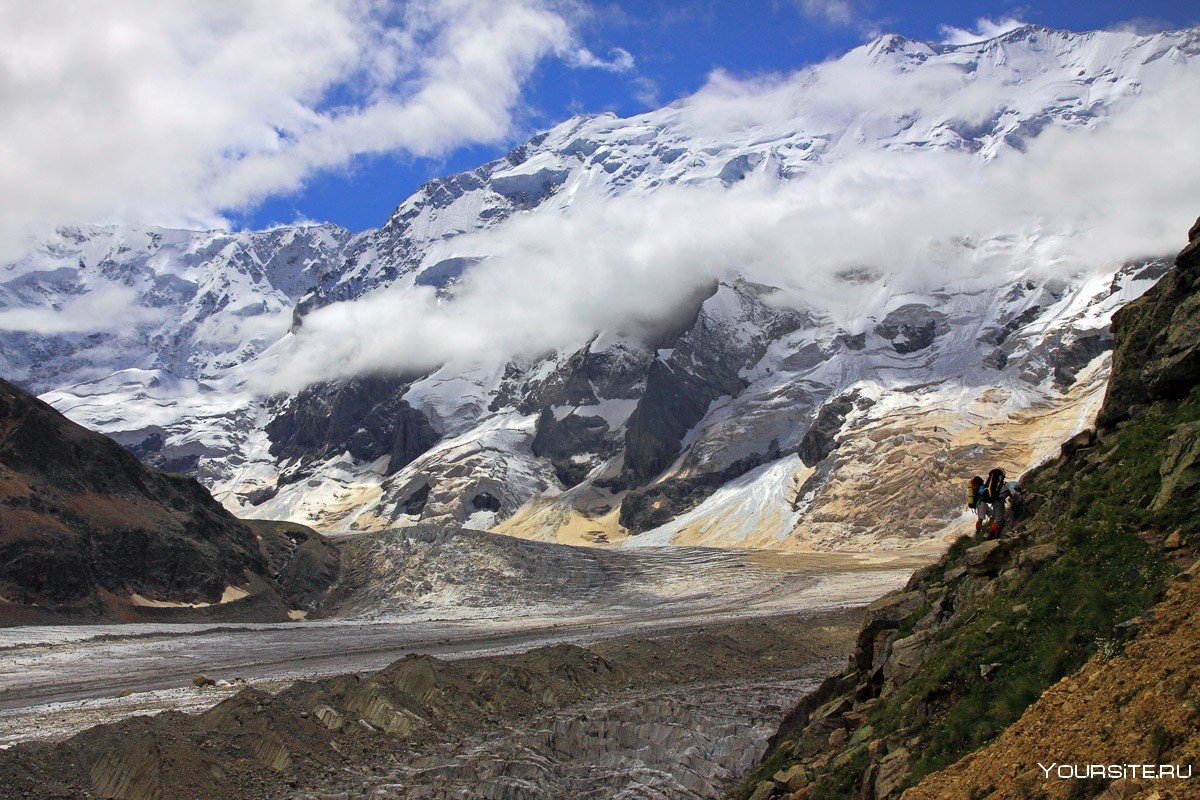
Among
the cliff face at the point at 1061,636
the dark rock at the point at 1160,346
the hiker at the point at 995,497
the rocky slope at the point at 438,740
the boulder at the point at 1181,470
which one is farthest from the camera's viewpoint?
the rocky slope at the point at 438,740

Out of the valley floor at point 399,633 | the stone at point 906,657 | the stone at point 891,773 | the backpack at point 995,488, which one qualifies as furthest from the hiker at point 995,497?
the valley floor at point 399,633

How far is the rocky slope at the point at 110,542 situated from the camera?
10588 cm

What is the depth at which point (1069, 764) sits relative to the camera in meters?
13.4

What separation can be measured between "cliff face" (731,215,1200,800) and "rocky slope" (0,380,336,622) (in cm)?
10154

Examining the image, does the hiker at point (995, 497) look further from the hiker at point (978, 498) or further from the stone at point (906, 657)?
Result: the stone at point (906, 657)

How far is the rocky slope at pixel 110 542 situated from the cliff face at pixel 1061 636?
102 m

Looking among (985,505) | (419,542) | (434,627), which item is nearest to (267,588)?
(419,542)

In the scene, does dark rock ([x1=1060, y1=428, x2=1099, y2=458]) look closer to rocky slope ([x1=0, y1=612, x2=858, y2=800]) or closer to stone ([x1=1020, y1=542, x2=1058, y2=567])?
stone ([x1=1020, y1=542, x2=1058, y2=567])

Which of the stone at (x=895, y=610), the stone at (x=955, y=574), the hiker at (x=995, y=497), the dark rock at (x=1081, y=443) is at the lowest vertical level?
the stone at (x=895, y=610)

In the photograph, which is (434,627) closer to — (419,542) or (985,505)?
(419,542)

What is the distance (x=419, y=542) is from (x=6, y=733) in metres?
94.3

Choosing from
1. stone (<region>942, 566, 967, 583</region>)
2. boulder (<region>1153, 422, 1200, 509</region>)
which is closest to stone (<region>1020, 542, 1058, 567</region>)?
boulder (<region>1153, 422, 1200, 509</region>)

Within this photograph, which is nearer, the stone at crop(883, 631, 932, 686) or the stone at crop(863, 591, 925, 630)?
the stone at crop(883, 631, 932, 686)

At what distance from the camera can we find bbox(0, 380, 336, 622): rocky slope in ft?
347
